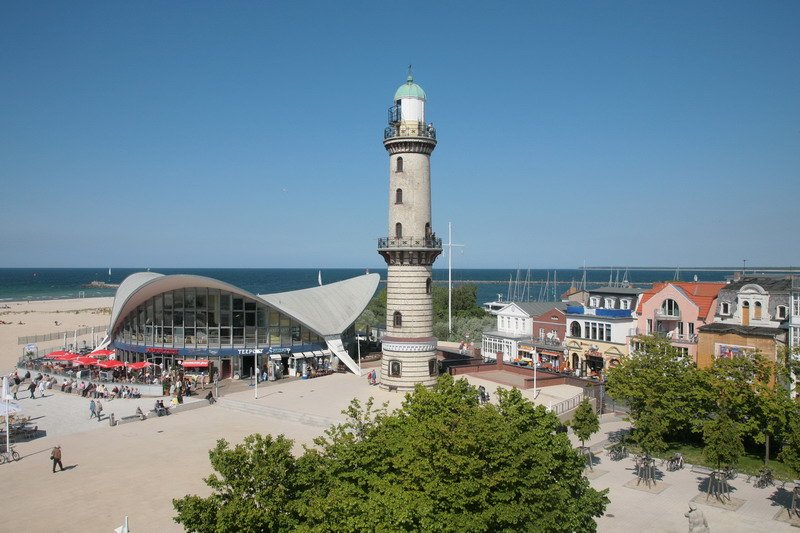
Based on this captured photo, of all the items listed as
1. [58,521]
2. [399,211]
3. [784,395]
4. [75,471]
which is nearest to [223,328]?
[399,211]

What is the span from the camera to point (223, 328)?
41375 millimetres

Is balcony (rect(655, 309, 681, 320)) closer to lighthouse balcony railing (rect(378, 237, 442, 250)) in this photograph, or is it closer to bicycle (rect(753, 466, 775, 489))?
lighthouse balcony railing (rect(378, 237, 442, 250))

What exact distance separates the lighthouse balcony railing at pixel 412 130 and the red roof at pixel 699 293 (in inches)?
794

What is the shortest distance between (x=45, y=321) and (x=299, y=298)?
60628 millimetres

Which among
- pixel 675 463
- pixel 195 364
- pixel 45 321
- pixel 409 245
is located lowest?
pixel 675 463

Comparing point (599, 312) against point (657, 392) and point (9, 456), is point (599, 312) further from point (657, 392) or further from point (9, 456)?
point (9, 456)

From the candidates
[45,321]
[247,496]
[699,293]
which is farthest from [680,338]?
[45,321]

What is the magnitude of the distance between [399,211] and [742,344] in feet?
69.8

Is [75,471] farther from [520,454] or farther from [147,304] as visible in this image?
[147,304]

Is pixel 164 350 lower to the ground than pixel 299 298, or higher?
lower

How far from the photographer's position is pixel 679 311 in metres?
41.3

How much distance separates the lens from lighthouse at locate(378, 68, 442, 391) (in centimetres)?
3497

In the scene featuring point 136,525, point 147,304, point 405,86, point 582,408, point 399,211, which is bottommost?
point 136,525

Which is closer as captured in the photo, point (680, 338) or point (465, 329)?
point (680, 338)
